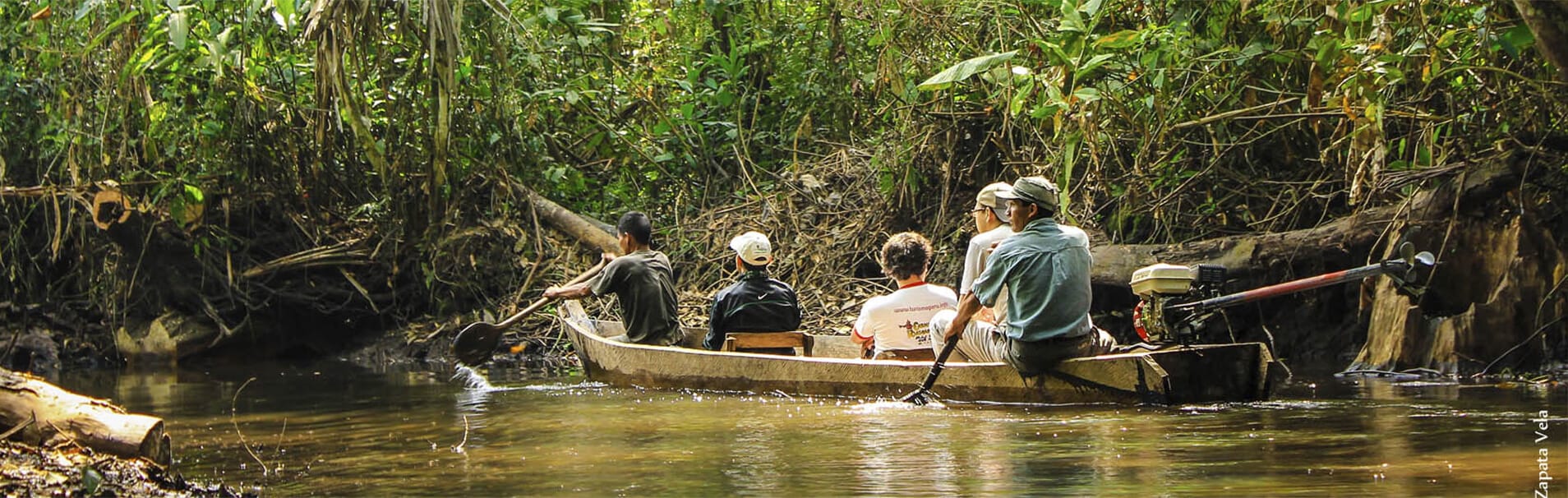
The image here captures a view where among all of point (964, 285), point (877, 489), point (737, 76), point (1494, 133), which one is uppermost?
point (737, 76)

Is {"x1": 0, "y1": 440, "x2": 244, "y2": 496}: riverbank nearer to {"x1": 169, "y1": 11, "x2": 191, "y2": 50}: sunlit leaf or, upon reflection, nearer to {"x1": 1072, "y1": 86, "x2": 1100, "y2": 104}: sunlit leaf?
{"x1": 169, "y1": 11, "x2": 191, "y2": 50}: sunlit leaf

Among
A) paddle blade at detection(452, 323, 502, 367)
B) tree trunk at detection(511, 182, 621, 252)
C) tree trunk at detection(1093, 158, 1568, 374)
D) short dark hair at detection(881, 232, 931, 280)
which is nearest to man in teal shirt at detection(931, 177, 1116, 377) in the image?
short dark hair at detection(881, 232, 931, 280)

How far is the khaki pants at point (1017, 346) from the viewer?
798 centimetres

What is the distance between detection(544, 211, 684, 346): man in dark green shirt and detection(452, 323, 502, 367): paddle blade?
3.63 ft

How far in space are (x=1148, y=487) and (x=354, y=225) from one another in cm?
1031

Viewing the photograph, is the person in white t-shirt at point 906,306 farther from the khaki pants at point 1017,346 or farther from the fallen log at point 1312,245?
the fallen log at point 1312,245

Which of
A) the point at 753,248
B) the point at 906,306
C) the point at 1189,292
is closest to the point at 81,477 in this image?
the point at 906,306

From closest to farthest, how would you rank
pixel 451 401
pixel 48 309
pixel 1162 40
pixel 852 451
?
pixel 852 451
pixel 1162 40
pixel 451 401
pixel 48 309

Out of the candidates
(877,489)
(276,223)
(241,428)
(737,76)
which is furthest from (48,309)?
(877,489)

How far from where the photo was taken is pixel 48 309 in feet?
48.7

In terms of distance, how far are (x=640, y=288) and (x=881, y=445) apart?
410 cm

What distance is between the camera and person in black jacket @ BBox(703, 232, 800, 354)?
9945 mm

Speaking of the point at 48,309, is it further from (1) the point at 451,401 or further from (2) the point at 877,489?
(2) the point at 877,489

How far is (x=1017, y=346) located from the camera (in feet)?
26.4
